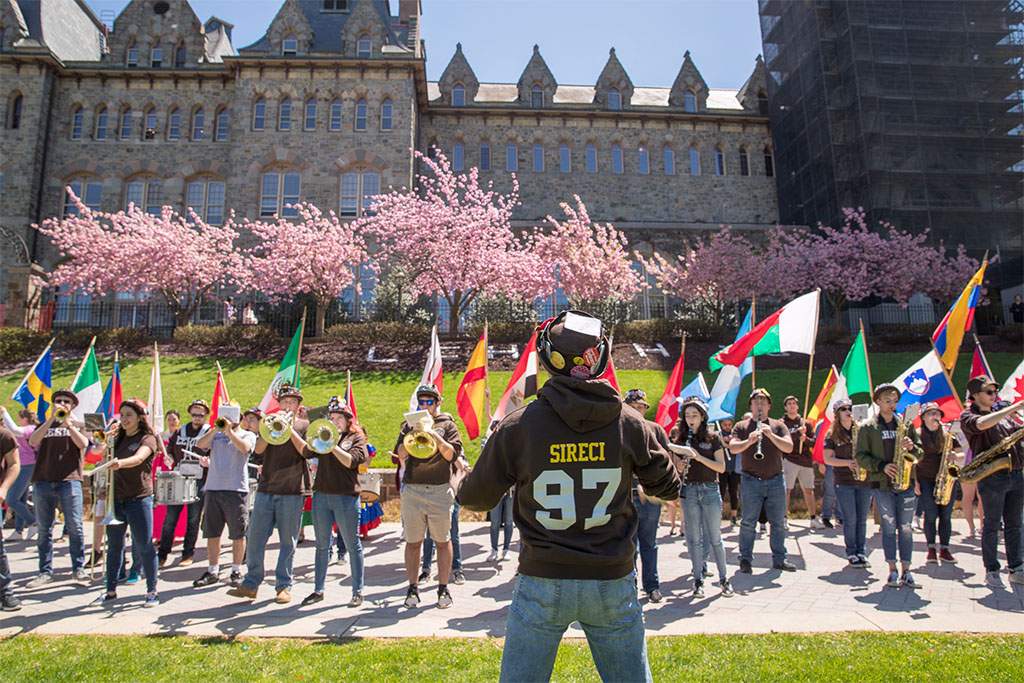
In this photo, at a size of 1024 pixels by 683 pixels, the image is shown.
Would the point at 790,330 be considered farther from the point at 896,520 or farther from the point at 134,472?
the point at 134,472

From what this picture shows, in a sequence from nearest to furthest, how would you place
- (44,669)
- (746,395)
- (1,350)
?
1. (44,669)
2. (746,395)
3. (1,350)

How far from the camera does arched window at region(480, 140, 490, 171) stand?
124 feet

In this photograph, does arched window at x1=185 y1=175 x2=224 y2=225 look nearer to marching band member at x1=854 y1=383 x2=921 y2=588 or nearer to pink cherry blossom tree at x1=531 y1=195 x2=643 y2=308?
pink cherry blossom tree at x1=531 y1=195 x2=643 y2=308

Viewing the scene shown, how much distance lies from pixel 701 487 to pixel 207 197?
33080 millimetres

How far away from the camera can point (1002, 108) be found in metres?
34.3

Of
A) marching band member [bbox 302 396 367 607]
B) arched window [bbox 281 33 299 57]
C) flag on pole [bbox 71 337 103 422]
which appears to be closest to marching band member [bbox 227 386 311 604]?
marching band member [bbox 302 396 367 607]

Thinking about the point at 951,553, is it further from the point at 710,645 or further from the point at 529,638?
the point at 529,638

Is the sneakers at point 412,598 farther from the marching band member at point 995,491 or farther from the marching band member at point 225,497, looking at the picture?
the marching band member at point 995,491

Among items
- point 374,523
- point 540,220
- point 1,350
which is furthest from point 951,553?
point 540,220

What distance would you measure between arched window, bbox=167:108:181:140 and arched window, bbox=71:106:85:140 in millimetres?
4254

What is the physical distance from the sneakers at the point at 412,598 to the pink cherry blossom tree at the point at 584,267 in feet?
67.8

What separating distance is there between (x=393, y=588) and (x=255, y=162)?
97.6 ft

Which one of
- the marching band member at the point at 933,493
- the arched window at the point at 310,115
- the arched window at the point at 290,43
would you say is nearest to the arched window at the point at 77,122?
the arched window at the point at 290,43

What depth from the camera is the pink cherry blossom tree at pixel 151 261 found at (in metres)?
25.7
